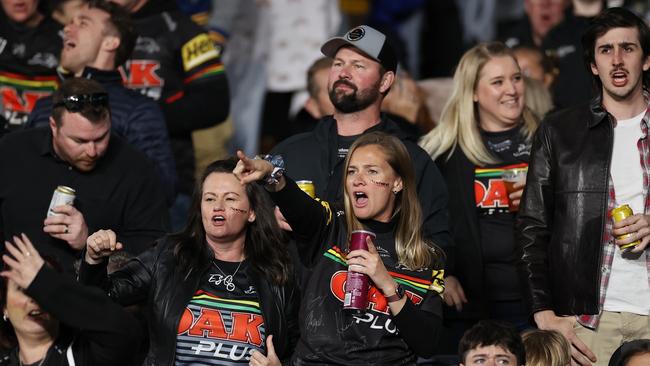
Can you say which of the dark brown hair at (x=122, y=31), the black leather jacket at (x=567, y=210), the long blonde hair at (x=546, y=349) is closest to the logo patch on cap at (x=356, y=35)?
the black leather jacket at (x=567, y=210)

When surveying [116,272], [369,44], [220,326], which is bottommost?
[220,326]

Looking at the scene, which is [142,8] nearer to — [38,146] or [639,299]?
[38,146]

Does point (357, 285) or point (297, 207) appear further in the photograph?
point (297, 207)

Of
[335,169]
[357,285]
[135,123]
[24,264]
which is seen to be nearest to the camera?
[24,264]

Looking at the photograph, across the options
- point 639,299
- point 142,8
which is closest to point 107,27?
point 142,8

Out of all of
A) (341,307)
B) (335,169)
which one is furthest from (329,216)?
(335,169)

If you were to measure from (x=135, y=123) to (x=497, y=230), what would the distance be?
2374 mm

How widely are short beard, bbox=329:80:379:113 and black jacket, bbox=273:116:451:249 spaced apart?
0.39ft

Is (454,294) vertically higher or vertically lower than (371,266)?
lower

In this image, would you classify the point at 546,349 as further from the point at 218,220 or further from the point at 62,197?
the point at 62,197

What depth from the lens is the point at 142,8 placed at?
10320 mm

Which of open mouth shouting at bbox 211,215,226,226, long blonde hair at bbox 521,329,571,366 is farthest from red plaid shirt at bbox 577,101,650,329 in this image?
open mouth shouting at bbox 211,215,226,226

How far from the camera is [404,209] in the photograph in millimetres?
7445

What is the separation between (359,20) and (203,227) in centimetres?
600
